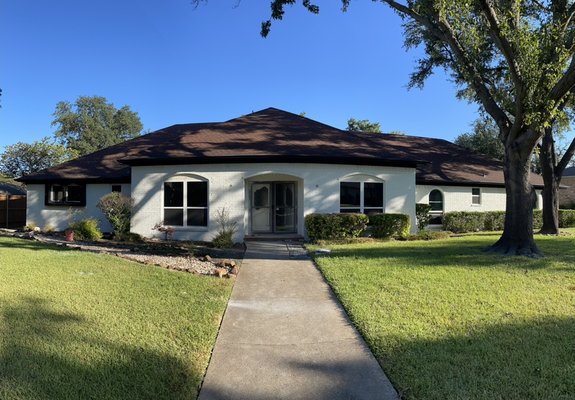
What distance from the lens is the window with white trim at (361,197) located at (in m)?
15.2

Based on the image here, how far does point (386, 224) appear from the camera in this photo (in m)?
14.6

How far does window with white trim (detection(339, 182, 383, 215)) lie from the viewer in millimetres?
15250

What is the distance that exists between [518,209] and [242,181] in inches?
363

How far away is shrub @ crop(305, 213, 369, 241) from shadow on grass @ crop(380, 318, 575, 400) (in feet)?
28.6

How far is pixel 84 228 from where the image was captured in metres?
Answer: 15.1

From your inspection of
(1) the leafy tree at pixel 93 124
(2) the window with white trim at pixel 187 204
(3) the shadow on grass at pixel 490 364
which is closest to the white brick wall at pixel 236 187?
(2) the window with white trim at pixel 187 204

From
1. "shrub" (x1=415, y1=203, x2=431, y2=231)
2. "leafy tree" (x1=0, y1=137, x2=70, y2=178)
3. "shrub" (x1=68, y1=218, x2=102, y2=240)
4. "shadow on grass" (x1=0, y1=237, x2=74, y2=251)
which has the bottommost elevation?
"shadow on grass" (x1=0, y1=237, x2=74, y2=251)

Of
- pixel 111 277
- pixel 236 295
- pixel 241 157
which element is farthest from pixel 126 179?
pixel 236 295

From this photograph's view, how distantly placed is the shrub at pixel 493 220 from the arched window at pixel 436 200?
7.87 ft

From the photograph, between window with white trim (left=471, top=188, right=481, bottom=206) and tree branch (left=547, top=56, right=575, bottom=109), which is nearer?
tree branch (left=547, top=56, right=575, bottom=109)

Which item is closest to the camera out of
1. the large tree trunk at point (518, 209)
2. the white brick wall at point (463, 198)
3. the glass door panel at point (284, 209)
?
the large tree trunk at point (518, 209)

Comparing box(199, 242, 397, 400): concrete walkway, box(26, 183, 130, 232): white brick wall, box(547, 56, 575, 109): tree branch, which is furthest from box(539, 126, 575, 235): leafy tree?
box(26, 183, 130, 232): white brick wall

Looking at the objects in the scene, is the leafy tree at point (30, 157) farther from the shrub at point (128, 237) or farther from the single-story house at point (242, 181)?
the shrub at point (128, 237)

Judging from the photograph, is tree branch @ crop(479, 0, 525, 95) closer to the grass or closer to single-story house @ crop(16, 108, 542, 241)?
single-story house @ crop(16, 108, 542, 241)
